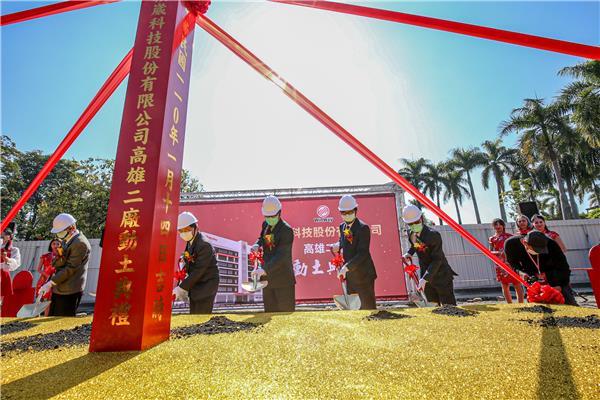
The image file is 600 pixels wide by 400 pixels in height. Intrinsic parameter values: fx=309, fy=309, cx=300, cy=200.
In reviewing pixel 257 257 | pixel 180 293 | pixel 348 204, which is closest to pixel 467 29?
pixel 348 204

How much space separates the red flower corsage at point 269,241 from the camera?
4.93m

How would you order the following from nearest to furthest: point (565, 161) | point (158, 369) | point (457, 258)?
point (158, 369) < point (457, 258) < point (565, 161)

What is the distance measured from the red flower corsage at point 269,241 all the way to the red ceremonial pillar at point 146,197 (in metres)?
2.78

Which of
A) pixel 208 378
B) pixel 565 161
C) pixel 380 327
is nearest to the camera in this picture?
pixel 208 378

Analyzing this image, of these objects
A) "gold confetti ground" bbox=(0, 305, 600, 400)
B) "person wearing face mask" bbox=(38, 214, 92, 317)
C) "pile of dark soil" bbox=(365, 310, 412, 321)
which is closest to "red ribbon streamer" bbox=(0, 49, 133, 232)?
"person wearing face mask" bbox=(38, 214, 92, 317)

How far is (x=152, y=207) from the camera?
6.36 feet

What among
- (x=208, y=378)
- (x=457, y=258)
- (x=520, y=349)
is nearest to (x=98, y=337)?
(x=208, y=378)

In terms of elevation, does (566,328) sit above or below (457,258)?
below

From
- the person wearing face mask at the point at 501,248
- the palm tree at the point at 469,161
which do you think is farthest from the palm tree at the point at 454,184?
the person wearing face mask at the point at 501,248

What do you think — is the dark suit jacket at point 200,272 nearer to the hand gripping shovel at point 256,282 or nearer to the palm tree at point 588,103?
the hand gripping shovel at point 256,282

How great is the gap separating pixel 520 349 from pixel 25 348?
288 cm

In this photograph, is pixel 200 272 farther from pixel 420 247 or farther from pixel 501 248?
pixel 501 248

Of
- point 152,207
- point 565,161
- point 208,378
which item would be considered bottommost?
point 208,378

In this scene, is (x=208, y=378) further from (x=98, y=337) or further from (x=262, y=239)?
(x=262, y=239)
